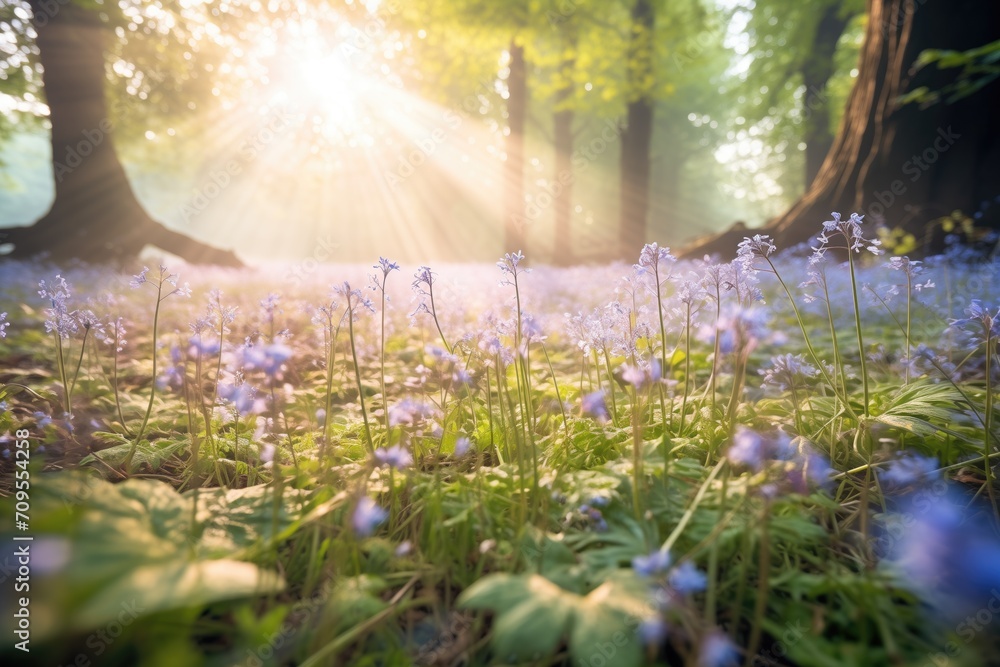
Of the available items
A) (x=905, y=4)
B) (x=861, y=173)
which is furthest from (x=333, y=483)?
(x=905, y=4)

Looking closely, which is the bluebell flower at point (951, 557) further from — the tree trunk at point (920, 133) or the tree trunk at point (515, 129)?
the tree trunk at point (515, 129)

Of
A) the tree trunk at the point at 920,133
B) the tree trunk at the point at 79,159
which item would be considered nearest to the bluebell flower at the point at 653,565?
the tree trunk at the point at 920,133

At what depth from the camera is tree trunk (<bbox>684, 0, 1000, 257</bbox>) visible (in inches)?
322

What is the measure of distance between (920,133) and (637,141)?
12.5 metres

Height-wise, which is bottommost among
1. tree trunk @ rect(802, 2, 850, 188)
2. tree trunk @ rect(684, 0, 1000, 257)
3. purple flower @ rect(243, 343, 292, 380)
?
purple flower @ rect(243, 343, 292, 380)

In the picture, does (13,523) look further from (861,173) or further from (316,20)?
(316,20)

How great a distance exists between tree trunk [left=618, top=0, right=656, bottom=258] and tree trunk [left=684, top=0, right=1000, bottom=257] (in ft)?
28.5

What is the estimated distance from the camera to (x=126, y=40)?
54.2 ft

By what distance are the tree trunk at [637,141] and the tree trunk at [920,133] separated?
8.68m

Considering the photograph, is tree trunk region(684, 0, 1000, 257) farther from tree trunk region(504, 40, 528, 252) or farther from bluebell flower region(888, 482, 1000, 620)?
tree trunk region(504, 40, 528, 252)

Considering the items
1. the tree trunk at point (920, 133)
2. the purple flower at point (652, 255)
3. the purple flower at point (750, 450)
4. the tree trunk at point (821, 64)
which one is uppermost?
the tree trunk at point (821, 64)

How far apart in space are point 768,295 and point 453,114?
21349 mm

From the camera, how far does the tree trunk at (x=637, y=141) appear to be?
17828 millimetres

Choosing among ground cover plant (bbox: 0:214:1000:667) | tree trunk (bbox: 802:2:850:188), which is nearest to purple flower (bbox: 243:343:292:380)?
ground cover plant (bbox: 0:214:1000:667)
